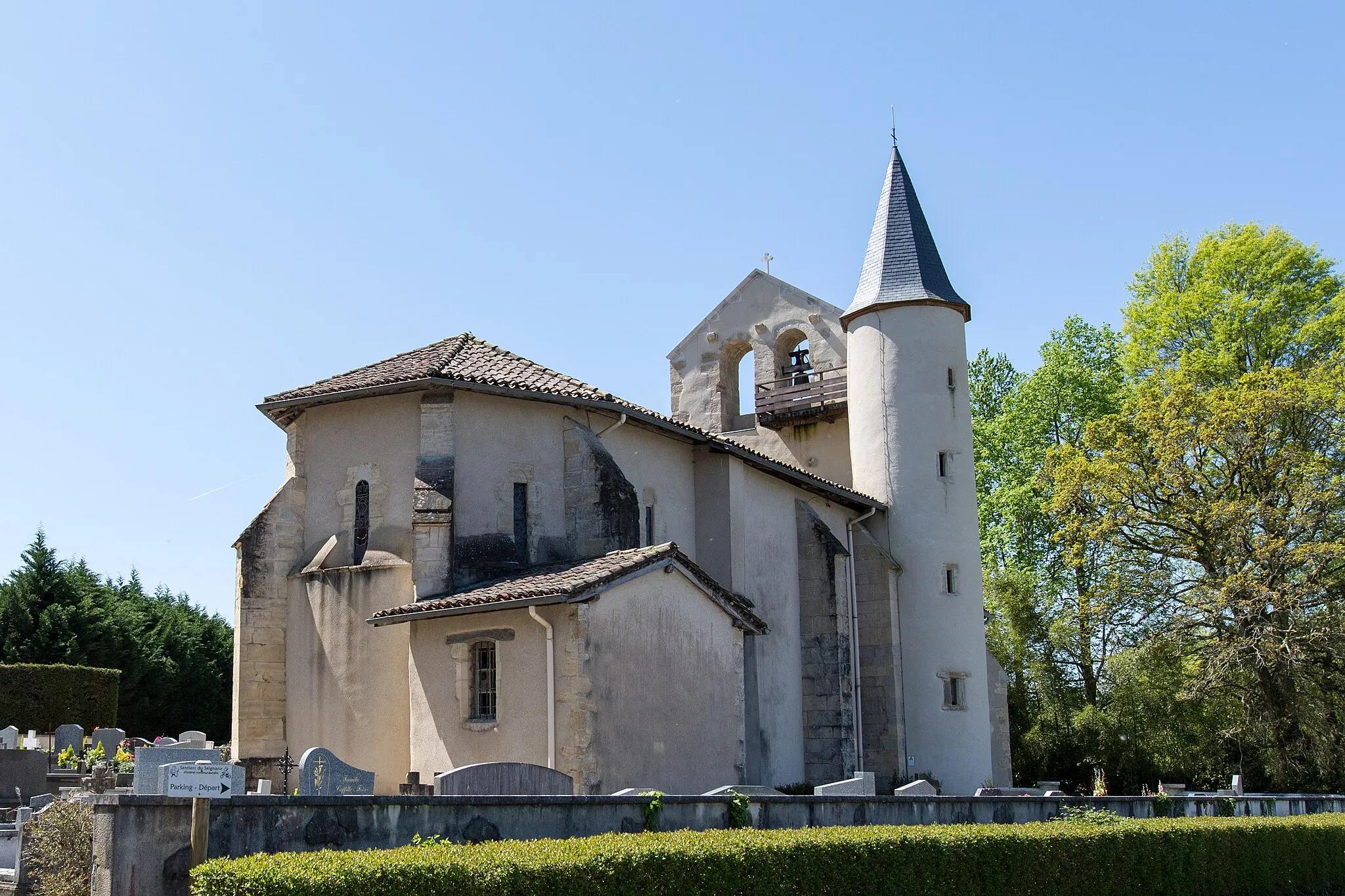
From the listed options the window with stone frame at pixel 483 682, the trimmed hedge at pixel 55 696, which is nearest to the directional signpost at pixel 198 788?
the window with stone frame at pixel 483 682

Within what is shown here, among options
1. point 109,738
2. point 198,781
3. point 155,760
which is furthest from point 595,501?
point 198,781

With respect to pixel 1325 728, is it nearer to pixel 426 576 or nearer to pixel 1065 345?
pixel 1065 345

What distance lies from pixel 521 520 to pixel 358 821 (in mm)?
12265

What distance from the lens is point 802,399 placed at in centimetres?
3356

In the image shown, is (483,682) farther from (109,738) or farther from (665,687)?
(109,738)

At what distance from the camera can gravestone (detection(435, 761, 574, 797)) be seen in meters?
12.8

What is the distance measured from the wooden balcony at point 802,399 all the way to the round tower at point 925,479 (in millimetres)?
1203

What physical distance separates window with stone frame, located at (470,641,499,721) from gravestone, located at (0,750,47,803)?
770 centimetres

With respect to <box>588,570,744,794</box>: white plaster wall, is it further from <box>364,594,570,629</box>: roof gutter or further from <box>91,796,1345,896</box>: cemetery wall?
<box>91,796,1345,896</box>: cemetery wall

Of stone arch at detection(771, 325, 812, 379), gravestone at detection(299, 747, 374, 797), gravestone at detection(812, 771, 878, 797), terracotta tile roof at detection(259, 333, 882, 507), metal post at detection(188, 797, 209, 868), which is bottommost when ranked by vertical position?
gravestone at detection(812, 771, 878, 797)

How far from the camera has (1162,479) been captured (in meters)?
31.4

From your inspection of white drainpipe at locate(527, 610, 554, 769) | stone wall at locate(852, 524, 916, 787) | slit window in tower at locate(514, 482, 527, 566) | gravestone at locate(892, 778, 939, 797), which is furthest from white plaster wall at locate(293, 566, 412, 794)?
stone wall at locate(852, 524, 916, 787)

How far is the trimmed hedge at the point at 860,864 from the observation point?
866cm

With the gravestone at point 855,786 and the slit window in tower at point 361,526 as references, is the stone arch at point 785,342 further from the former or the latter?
the gravestone at point 855,786
